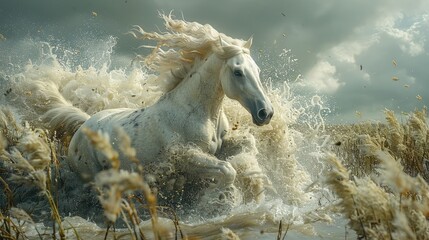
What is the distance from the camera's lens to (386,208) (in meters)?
1.87

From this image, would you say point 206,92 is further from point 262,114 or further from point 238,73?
point 262,114

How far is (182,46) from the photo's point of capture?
6551 millimetres

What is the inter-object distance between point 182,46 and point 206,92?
0.89 m

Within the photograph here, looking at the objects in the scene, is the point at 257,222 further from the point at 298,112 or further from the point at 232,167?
the point at 298,112

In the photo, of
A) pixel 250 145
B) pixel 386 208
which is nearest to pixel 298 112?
pixel 250 145

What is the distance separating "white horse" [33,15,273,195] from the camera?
5.59 metres

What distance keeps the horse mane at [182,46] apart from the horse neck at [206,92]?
0.62 ft

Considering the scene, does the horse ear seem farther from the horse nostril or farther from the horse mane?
the horse nostril

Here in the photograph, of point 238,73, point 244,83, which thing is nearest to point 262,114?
point 244,83

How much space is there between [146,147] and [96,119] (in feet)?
4.44

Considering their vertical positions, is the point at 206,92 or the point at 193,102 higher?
the point at 206,92

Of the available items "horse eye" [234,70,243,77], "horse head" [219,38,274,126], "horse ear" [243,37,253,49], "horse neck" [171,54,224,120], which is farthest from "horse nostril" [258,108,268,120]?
"horse ear" [243,37,253,49]

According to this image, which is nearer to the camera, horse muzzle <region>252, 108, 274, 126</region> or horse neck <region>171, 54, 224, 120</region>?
horse muzzle <region>252, 108, 274, 126</region>

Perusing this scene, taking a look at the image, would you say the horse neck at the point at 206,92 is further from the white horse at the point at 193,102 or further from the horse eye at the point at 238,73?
the horse eye at the point at 238,73
